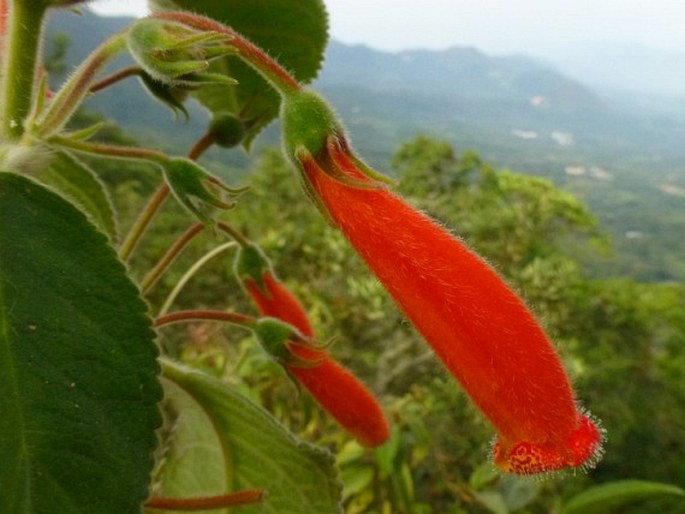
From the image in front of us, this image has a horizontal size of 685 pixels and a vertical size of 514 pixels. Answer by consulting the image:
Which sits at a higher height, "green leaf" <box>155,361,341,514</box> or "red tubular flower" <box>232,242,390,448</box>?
"red tubular flower" <box>232,242,390,448</box>

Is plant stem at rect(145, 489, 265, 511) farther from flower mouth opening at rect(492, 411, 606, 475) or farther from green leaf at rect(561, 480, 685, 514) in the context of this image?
green leaf at rect(561, 480, 685, 514)

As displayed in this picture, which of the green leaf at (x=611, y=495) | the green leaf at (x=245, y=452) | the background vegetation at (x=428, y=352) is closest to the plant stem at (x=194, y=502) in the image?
the green leaf at (x=245, y=452)

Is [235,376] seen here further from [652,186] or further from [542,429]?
[652,186]

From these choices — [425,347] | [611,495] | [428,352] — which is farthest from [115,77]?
[428,352]

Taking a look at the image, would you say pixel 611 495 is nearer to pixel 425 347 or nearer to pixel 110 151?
pixel 425 347

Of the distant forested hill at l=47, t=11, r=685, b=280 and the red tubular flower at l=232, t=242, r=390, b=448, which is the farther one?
the distant forested hill at l=47, t=11, r=685, b=280

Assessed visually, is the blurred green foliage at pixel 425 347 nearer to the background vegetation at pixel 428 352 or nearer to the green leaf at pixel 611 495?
the background vegetation at pixel 428 352

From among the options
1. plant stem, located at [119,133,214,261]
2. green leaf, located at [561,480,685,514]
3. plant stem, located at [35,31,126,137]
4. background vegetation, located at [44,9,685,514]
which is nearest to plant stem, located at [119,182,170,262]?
plant stem, located at [119,133,214,261]

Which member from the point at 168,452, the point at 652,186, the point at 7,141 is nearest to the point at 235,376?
the point at 168,452
